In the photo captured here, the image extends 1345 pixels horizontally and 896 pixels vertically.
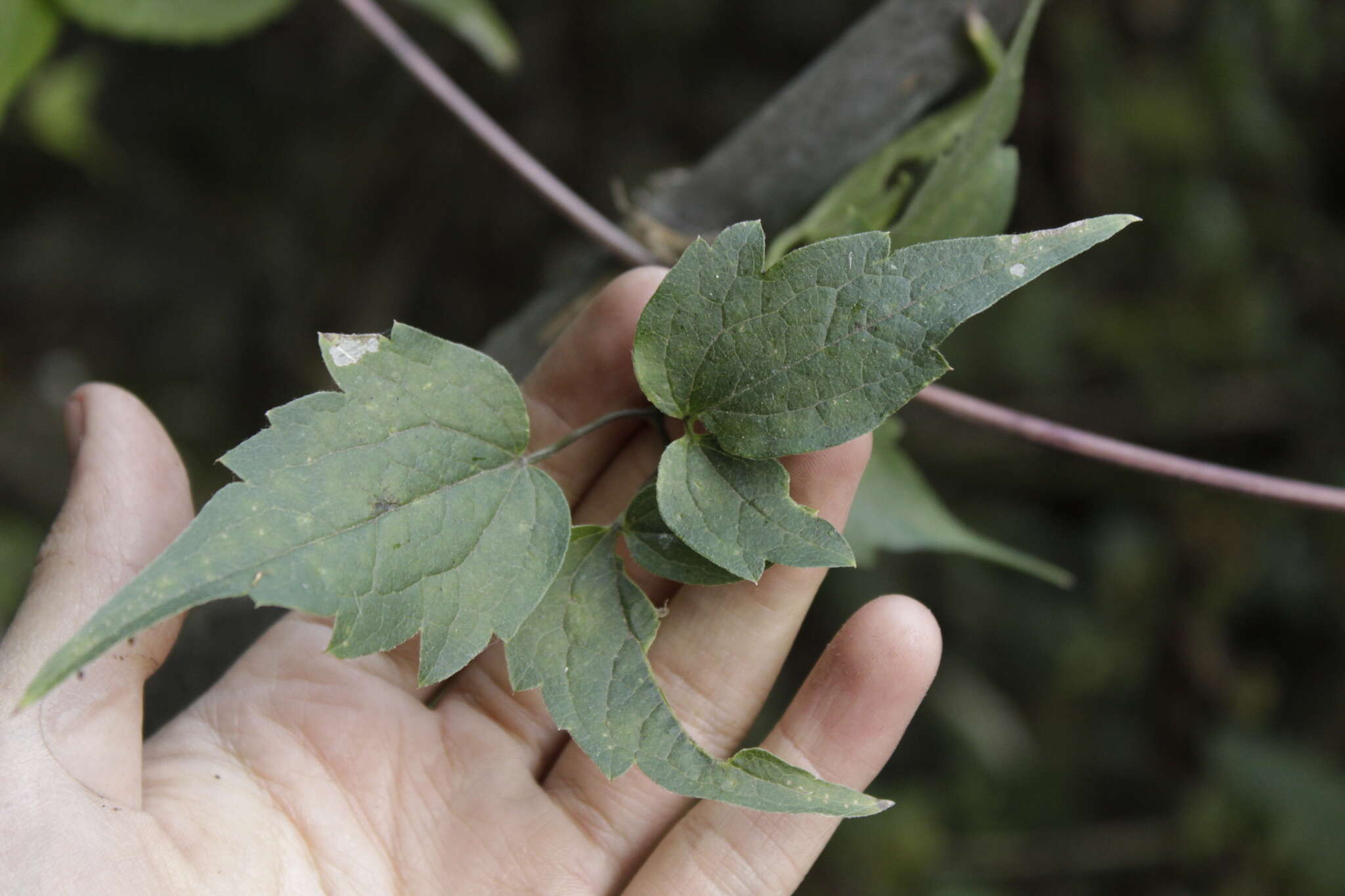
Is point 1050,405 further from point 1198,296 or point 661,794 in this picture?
point 661,794

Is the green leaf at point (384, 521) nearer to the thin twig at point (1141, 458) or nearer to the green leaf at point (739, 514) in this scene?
the green leaf at point (739, 514)

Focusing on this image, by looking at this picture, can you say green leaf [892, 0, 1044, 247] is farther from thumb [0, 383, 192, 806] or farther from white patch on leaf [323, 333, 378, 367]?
thumb [0, 383, 192, 806]

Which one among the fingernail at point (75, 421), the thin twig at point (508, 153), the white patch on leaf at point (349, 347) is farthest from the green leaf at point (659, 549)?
the fingernail at point (75, 421)

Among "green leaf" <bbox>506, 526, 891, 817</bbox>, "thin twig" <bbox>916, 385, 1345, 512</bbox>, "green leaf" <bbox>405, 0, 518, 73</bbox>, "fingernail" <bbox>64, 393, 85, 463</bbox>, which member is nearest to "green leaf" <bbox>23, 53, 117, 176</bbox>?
"green leaf" <bbox>405, 0, 518, 73</bbox>

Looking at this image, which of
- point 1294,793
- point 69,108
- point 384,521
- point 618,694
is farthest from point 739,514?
point 69,108

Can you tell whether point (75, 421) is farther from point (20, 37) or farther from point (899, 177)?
point (899, 177)

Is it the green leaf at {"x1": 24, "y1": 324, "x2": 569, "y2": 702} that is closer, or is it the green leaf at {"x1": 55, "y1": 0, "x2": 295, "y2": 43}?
the green leaf at {"x1": 24, "y1": 324, "x2": 569, "y2": 702}
